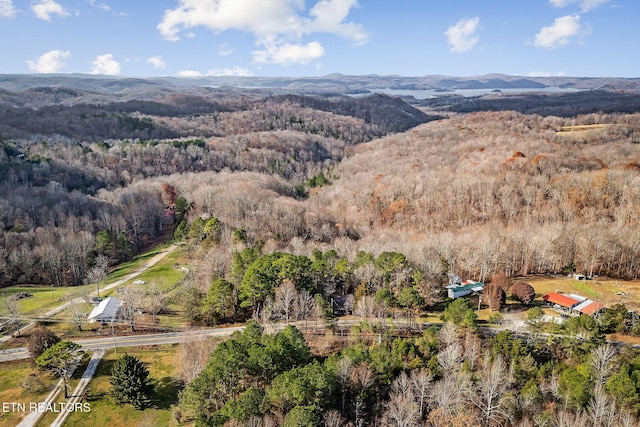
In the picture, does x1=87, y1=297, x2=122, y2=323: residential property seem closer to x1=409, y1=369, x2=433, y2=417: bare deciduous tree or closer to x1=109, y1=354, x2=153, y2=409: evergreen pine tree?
x1=109, y1=354, x2=153, y2=409: evergreen pine tree

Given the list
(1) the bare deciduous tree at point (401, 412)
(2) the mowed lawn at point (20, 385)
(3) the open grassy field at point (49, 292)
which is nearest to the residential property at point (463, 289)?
(1) the bare deciduous tree at point (401, 412)

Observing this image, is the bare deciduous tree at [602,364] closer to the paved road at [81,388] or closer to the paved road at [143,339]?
the paved road at [143,339]

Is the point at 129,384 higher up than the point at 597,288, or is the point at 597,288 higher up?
the point at 597,288

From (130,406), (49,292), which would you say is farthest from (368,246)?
(49,292)

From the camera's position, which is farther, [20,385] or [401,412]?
[20,385]

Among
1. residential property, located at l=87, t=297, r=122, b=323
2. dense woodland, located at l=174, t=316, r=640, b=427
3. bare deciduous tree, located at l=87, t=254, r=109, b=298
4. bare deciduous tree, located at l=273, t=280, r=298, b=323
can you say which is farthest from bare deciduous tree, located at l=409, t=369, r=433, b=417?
bare deciduous tree, located at l=87, t=254, r=109, b=298

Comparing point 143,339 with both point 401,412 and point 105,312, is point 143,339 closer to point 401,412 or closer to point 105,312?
point 105,312
